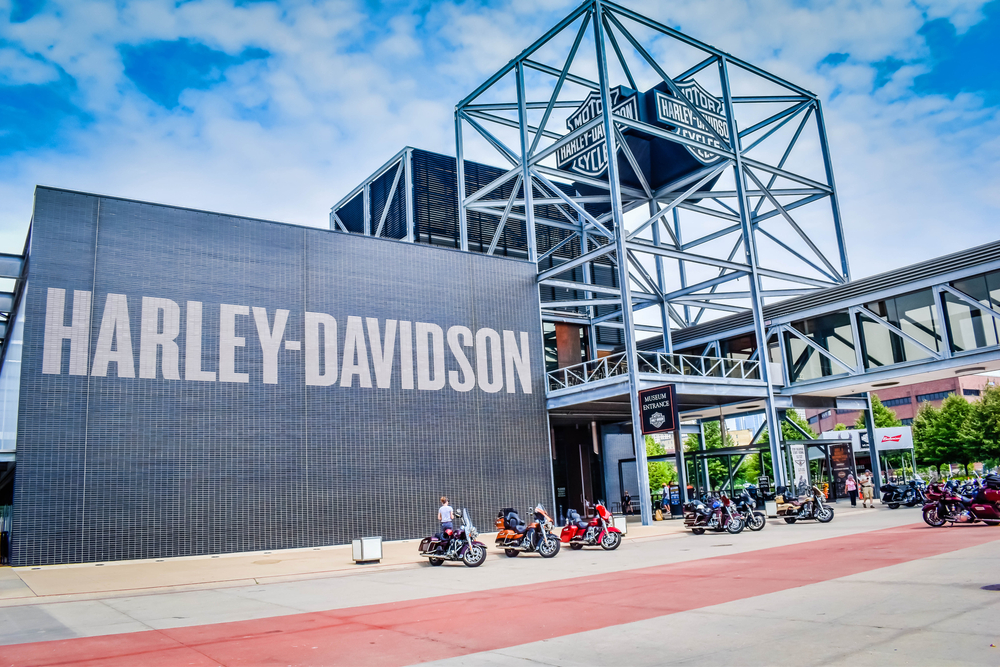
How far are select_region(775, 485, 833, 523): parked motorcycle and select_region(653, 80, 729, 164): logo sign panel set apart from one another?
15901mm

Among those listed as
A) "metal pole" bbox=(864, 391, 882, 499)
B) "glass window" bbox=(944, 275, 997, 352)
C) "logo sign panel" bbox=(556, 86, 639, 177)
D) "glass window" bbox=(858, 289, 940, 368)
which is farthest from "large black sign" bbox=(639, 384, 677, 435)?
"metal pole" bbox=(864, 391, 882, 499)

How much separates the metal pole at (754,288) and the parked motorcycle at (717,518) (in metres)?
7.13

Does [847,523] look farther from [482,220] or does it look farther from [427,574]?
[482,220]

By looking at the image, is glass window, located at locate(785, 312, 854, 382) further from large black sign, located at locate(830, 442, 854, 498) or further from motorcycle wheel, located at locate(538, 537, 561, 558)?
motorcycle wheel, located at locate(538, 537, 561, 558)

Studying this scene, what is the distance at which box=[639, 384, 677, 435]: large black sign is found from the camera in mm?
24703

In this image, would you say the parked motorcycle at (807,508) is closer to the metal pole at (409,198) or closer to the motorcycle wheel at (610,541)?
the motorcycle wheel at (610,541)

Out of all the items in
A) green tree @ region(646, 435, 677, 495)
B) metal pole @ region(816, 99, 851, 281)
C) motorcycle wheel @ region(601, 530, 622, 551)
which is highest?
metal pole @ region(816, 99, 851, 281)

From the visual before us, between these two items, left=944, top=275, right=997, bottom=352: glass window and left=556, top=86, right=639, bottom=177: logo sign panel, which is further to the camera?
left=556, top=86, right=639, bottom=177: logo sign panel

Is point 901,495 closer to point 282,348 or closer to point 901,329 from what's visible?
point 901,329

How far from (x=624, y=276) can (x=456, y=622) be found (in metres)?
19.7

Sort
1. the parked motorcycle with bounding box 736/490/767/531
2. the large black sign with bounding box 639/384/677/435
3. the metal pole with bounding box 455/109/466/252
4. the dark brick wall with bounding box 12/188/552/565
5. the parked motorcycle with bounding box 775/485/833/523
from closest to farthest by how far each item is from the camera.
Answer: the dark brick wall with bounding box 12/188/552/565
the parked motorcycle with bounding box 736/490/767/531
the parked motorcycle with bounding box 775/485/833/523
the large black sign with bounding box 639/384/677/435
the metal pole with bounding box 455/109/466/252

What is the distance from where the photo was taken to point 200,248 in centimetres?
2341

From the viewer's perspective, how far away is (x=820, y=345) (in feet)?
104

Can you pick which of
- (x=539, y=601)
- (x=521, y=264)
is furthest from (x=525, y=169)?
(x=539, y=601)
